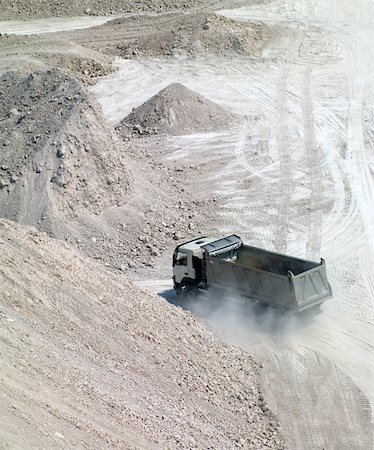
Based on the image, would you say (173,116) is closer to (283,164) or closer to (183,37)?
(283,164)

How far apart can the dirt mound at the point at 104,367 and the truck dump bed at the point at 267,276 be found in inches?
58.5

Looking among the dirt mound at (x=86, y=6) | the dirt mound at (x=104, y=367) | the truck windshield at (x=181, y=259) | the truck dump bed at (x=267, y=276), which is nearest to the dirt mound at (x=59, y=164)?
the dirt mound at (x=104, y=367)

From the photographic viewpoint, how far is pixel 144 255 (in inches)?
1063

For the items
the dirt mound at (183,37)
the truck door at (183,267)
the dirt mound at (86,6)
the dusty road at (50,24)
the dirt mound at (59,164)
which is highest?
the dirt mound at (86,6)

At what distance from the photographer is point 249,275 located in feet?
71.3

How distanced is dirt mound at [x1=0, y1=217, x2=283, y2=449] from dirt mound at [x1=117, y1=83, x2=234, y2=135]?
13263mm

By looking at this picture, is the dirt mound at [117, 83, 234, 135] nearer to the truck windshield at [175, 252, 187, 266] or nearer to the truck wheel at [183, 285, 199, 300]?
the truck windshield at [175, 252, 187, 266]

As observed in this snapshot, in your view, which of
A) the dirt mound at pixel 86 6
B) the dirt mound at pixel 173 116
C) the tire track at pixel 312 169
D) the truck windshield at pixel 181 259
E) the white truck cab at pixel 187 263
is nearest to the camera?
the white truck cab at pixel 187 263

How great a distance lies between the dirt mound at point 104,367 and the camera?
1570 cm

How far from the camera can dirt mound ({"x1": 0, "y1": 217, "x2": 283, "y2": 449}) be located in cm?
1570

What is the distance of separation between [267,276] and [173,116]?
Answer: 15592mm

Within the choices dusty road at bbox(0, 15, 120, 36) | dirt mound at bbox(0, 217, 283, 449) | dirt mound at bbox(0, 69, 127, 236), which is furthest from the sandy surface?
dusty road at bbox(0, 15, 120, 36)

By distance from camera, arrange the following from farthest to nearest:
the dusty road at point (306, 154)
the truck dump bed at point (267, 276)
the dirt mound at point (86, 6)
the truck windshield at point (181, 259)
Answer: the dirt mound at point (86, 6) < the truck windshield at point (181, 259) < the dusty road at point (306, 154) < the truck dump bed at point (267, 276)

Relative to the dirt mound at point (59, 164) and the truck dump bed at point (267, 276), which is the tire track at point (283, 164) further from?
the dirt mound at point (59, 164)
